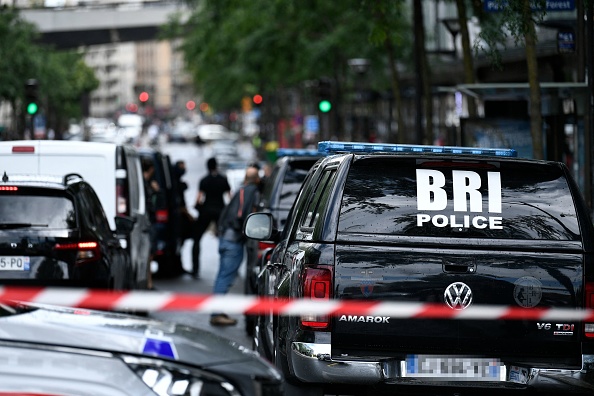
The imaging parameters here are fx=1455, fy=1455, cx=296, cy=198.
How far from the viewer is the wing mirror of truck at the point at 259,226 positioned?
9.98m

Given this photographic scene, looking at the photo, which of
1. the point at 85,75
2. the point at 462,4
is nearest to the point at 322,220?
the point at 462,4

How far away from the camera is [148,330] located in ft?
18.4

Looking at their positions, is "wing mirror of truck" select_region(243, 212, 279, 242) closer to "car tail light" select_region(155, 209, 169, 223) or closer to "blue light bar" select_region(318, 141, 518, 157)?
"blue light bar" select_region(318, 141, 518, 157)

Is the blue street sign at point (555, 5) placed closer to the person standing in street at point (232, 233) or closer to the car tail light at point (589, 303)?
the person standing in street at point (232, 233)

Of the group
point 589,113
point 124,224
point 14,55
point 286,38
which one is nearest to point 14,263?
point 124,224

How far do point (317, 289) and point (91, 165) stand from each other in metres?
Result: 8.52

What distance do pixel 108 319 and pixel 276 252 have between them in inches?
145

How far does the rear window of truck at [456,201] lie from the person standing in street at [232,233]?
734 centimetres

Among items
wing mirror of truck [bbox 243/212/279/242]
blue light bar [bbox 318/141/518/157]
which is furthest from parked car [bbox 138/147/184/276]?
blue light bar [bbox 318/141/518/157]

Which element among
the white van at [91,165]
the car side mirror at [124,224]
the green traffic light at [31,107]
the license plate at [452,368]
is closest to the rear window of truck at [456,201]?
the license plate at [452,368]

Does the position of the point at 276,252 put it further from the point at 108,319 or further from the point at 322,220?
the point at 108,319

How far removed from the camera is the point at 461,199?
7.73m

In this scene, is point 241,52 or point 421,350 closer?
point 421,350

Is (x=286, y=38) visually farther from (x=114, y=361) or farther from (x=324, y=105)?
(x=114, y=361)
